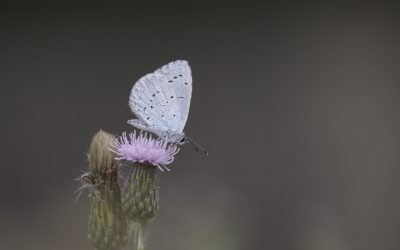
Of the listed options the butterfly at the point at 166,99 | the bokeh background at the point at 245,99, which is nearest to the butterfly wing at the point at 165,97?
the butterfly at the point at 166,99

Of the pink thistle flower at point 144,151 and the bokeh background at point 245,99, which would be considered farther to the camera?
the bokeh background at point 245,99

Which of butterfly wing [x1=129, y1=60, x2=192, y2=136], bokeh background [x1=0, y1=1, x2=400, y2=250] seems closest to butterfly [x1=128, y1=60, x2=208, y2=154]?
butterfly wing [x1=129, y1=60, x2=192, y2=136]

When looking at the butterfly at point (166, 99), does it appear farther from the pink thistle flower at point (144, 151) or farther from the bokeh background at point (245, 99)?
the bokeh background at point (245, 99)

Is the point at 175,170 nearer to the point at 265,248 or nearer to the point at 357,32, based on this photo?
the point at 265,248

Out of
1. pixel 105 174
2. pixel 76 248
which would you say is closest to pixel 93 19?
pixel 76 248

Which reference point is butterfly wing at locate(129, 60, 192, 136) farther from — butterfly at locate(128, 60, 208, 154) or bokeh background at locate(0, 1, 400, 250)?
bokeh background at locate(0, 1, 400, 250)

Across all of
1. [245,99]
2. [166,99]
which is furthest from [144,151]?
[245,99]
